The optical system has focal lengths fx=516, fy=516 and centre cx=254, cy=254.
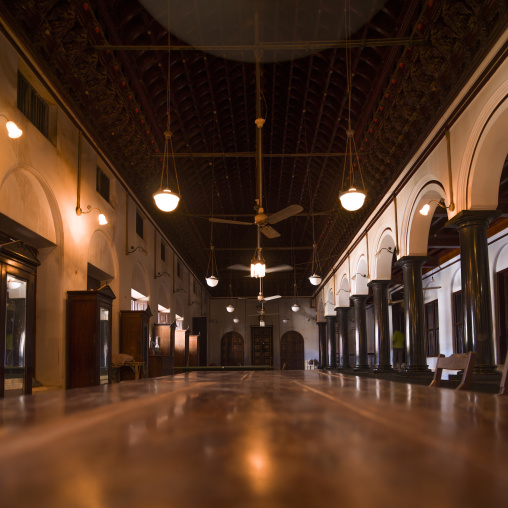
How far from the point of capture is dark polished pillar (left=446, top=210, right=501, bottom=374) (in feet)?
24.3

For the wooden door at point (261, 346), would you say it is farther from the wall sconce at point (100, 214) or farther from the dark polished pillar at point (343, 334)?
the wall sconce at point (100, 214)

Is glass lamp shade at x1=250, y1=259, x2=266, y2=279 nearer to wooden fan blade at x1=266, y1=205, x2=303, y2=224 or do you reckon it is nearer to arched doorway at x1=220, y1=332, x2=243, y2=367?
wooden fan blade at x1=266, y1=205, x2=303, y2=224

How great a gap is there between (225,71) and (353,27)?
3.53m

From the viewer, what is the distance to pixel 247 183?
Result: 1900 cm

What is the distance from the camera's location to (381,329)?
13.3 meters

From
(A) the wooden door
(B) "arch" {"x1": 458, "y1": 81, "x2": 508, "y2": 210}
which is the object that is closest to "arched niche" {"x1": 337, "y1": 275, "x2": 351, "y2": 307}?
(A) the wooden door

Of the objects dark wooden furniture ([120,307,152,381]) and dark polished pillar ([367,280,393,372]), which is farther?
dark polished pillar ([367,280,393,372])

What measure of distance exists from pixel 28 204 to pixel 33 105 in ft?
4.86

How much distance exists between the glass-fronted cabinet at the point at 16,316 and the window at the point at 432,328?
14988 millimetres

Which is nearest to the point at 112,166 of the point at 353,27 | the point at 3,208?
the point at 3,208

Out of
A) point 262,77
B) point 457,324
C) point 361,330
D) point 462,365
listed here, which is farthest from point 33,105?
point 457,324

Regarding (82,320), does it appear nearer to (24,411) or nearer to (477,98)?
(477,98)

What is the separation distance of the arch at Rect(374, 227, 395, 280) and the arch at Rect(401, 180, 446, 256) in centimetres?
204

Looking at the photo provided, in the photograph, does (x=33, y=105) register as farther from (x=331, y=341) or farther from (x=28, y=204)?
(x=331, y=341)
